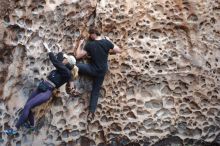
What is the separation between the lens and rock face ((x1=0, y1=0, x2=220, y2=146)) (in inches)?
246

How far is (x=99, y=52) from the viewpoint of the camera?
625 cm

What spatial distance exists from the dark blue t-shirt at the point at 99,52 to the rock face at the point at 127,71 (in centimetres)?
27

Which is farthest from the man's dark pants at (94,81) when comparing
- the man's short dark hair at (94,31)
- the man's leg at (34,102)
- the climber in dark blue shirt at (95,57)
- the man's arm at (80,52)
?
the man's leg at (34,102)

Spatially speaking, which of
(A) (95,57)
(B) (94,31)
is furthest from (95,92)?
(B) (94,31)

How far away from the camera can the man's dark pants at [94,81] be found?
20.7 feet

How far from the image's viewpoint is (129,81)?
6.72 metres

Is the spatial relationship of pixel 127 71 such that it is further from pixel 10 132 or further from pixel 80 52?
pixel 10 132

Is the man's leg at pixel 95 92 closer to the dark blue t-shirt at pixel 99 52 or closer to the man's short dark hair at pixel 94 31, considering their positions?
the dark blue t-shirt at pixel 99 52

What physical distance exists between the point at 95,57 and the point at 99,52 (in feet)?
0.29

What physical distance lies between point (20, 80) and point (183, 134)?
2505 mm

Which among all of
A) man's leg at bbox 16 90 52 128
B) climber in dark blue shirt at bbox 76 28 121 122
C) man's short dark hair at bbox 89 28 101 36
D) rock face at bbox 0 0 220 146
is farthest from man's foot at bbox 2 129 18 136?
man's short dark hair at bbox 89 28 101 36

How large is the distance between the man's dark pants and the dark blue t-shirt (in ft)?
0.21

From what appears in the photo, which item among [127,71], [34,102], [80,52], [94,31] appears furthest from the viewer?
[127,71]

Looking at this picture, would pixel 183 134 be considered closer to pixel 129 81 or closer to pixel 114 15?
pixel 129 81
